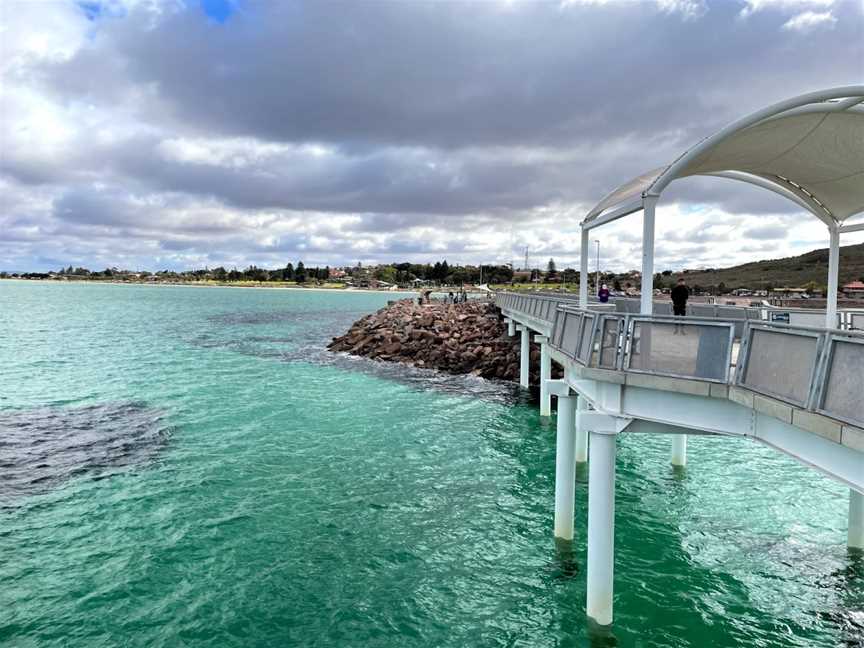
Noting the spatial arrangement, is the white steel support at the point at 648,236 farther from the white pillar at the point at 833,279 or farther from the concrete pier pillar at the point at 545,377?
the concrete pier pillar at the point at 545,377

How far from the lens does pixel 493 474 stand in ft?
54.2

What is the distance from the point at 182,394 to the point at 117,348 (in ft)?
76.6

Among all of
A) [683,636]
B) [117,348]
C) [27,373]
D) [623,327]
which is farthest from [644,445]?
[117,348]

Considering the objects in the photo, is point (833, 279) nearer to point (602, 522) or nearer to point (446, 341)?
point (602, 522)

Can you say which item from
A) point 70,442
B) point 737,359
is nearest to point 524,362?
point 70,442

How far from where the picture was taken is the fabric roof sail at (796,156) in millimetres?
8836

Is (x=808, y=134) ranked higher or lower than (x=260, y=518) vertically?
higher

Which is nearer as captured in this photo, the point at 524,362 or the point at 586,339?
the point at 586,339

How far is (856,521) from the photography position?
11.1m

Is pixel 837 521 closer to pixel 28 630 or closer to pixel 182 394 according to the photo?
pixel 28 630

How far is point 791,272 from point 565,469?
126522 millimetres

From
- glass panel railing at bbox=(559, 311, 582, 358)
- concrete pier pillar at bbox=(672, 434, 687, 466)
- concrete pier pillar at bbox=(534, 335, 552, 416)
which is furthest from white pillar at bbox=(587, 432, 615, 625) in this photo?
concrete pier pillar at bbox=(534, 335, 552, 416)

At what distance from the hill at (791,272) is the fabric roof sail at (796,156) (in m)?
75.6

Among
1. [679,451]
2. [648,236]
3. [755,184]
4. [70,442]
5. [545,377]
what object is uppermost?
[755,184]
